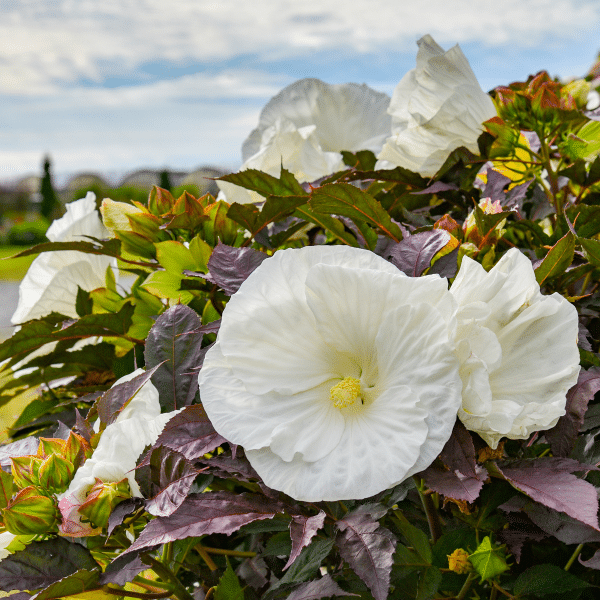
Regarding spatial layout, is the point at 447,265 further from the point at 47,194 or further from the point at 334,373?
the point at 47,194

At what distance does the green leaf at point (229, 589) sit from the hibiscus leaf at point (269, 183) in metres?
0.49

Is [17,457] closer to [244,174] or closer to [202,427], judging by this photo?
[202,427]

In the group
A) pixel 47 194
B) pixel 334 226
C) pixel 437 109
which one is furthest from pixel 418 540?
pixel 47 194

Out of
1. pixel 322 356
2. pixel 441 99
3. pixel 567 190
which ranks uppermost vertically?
pixel 441 99

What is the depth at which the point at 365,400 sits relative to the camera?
0.59 metres

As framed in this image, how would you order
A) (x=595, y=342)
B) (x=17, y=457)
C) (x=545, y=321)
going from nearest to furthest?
1. (x=545, y=321)
2. (x=17, y=457)
3. (x=595, y=342)

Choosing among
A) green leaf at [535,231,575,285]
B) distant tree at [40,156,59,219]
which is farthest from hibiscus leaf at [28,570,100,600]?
distant tree at [40,156,59,219]

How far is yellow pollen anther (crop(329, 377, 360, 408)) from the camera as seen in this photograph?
564 millimetres

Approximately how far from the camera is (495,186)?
0.85 meters

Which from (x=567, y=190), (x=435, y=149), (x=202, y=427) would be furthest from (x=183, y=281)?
(x=567, y=190)

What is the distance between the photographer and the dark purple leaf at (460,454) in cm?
53

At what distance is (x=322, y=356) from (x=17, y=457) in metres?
0.37

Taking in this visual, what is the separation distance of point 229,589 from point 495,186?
0.62m

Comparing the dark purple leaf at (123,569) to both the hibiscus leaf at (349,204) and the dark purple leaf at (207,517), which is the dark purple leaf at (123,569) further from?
the hibiscus leaf at (349,204)
